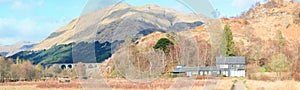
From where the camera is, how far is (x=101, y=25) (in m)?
10.3

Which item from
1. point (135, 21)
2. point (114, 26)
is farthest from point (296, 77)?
point (114, 26)

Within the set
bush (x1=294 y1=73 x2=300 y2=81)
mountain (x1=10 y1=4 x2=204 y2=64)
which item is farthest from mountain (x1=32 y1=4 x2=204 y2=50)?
bush (x1=294 y1=73 x2=300 y2=81)

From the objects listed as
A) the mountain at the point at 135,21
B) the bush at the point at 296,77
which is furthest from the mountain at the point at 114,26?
the bush at the point at 296,77

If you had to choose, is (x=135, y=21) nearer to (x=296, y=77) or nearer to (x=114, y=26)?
(x=114, y=26)

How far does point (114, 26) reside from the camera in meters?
12.1

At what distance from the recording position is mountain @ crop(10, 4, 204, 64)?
966 cm

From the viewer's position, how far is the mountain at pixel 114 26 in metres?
9.66

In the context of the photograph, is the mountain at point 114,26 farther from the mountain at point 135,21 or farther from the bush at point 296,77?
the bush at point 296,77

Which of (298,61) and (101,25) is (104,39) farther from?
(298,61)

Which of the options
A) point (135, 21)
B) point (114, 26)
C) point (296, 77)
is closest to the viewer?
point (114, 26)

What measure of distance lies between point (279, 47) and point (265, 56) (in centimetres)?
857

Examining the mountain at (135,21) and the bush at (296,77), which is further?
the bush at (296,77)

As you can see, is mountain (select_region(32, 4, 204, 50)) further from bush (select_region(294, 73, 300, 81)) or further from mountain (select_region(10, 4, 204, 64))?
bush (select_region(294, 73, 300, 81))

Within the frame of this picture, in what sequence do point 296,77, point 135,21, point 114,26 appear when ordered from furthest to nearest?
1. point 296,77
2. point 135,21
3. point 114,26
